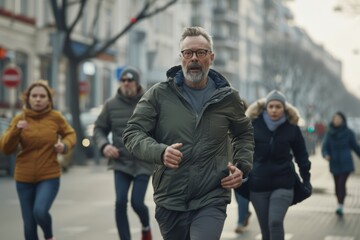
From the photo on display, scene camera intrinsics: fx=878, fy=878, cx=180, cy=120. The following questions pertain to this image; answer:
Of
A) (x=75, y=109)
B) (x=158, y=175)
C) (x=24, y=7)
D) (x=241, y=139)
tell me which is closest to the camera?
(x=158, y=175)

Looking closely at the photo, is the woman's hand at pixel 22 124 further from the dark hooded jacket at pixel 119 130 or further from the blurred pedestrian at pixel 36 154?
the dark hooded jacket at pixel 119 130

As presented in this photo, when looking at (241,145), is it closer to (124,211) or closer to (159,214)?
(159,214)

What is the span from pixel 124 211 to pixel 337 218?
5.27m

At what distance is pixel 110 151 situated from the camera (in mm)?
8945

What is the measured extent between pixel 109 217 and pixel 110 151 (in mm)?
4205

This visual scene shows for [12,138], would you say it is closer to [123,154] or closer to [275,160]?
[123,154]

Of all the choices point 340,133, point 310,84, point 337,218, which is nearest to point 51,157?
point 337,218

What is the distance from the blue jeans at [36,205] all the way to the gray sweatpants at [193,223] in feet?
8.99

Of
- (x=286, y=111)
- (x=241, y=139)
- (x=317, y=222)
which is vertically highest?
(x=286, y=111)

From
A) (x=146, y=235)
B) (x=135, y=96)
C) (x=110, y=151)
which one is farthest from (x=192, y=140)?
(x=146, y=235)

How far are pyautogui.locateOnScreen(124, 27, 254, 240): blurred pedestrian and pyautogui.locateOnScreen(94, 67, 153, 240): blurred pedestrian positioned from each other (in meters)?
3.53

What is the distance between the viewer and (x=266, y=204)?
789 centimetres

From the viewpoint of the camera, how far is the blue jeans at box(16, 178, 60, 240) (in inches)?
310

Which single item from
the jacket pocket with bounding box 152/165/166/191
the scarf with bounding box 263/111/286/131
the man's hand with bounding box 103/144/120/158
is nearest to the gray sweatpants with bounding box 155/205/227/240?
the jacket pocket with bounding box 152/165/166/191
